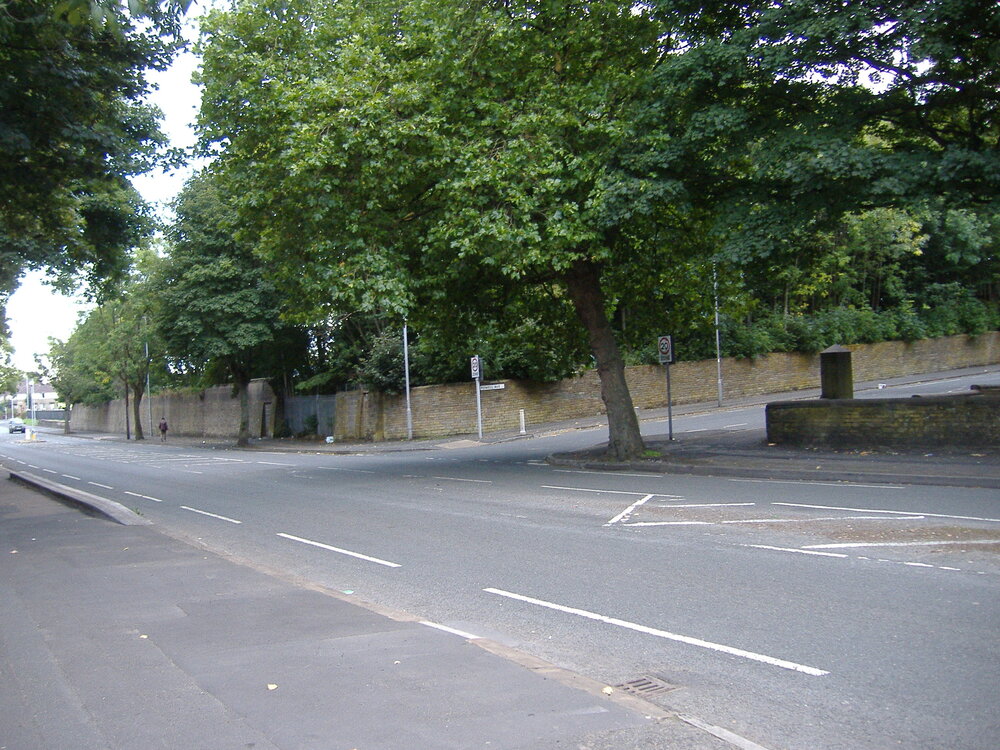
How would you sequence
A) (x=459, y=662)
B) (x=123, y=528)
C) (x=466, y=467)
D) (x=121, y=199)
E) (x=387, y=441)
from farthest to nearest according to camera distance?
(x=387, y=441) < (x=466, y=467) < (x=121, y=199) < (x=123, y=528) < (x=459, y=662)

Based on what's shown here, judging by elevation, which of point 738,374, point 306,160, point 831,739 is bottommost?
point 831,739

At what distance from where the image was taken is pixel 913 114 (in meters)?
15.9

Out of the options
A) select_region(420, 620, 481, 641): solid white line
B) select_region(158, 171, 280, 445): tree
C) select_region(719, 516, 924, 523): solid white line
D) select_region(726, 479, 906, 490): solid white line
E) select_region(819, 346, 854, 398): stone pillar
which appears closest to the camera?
select_region(420, 620, 481, 641): solid white line

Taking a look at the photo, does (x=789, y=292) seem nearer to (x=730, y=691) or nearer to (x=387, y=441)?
(x=387, y=441)

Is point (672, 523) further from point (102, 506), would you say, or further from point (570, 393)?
point (570, 393)

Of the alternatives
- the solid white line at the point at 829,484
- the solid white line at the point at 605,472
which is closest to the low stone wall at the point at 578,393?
the solid white line at the point at 605,472

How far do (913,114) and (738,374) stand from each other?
1058 inches

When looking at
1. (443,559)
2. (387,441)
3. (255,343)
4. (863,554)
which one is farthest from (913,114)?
(255,343)

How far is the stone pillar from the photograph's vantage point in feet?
69.2

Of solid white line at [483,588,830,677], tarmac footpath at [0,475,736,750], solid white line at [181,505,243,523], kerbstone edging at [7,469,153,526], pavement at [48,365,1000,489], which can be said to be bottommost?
solid white line at [181,505,243,523]

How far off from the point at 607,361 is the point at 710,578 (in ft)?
40.5

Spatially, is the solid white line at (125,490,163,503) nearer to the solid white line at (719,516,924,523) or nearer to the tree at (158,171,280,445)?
the solid white line at (719,516,924,523)

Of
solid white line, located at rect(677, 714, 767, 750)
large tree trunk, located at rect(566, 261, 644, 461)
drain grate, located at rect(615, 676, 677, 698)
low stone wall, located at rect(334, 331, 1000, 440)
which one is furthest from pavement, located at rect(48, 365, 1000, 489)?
solid white line, located at rect(677, 714, 767, 750)

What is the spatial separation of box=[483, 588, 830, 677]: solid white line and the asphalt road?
2cm
